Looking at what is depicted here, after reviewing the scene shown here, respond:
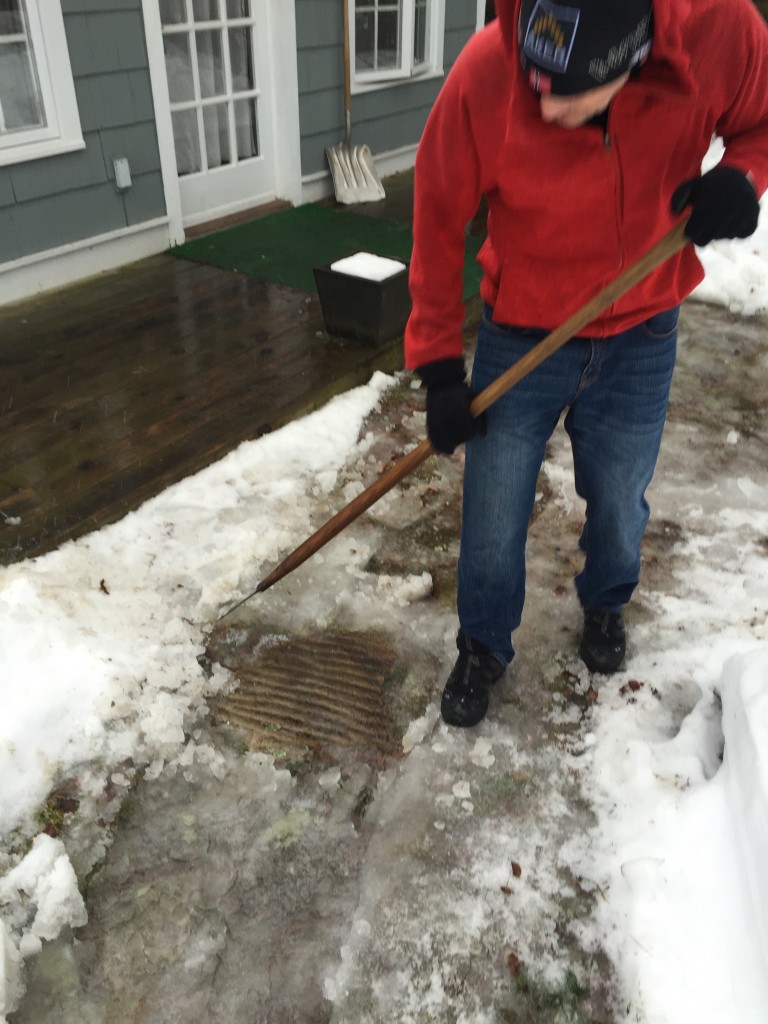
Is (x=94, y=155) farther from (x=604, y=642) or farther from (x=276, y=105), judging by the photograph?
(x=604, y=642)

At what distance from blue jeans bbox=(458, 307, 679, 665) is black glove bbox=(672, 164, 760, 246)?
10.3 inches

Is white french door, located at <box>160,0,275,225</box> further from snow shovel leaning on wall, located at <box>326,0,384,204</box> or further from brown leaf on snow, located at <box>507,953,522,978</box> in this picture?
brown leaf on snow, located at <box>507,953,522,978</box>

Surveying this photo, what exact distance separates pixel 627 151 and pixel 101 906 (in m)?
1.80

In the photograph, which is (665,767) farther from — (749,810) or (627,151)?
(627,151)

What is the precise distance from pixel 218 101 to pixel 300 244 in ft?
3.35

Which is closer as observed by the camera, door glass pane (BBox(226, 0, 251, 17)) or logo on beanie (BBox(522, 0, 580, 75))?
logo on beanie (BBox(522, 0, 580, 75))

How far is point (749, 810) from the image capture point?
159 cm

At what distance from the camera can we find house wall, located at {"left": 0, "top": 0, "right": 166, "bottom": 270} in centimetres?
414

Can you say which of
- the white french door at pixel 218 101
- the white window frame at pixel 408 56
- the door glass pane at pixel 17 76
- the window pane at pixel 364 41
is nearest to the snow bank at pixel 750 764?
the door glass pane at pixel 17 76

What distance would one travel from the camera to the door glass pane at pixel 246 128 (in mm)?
5465

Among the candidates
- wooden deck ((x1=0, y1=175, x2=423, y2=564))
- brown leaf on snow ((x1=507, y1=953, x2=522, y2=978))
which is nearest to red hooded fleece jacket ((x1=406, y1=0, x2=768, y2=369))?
brown leaf on snow ((x1=507, y1=953, x2=522, y2=978))

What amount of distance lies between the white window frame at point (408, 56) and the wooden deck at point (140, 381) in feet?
7.70

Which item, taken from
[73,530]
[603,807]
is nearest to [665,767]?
[603,807]

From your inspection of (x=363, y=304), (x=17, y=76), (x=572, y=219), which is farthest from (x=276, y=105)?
(x=572, y=219)
